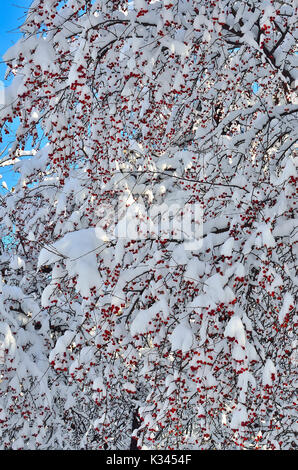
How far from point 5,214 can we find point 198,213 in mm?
5679

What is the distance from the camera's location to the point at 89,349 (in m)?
4.72

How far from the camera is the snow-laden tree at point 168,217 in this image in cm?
338

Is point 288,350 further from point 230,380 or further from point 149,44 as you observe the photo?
point 149,44

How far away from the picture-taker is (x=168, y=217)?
3.78 meters

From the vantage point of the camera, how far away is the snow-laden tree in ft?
11.1

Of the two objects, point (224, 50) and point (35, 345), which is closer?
point (224, 50)

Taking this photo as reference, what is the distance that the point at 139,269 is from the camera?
11.9 feet

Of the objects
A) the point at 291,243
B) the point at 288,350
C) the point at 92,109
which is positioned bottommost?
the point at 288,350

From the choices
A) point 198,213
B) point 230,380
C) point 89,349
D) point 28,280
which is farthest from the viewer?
point 28,280
